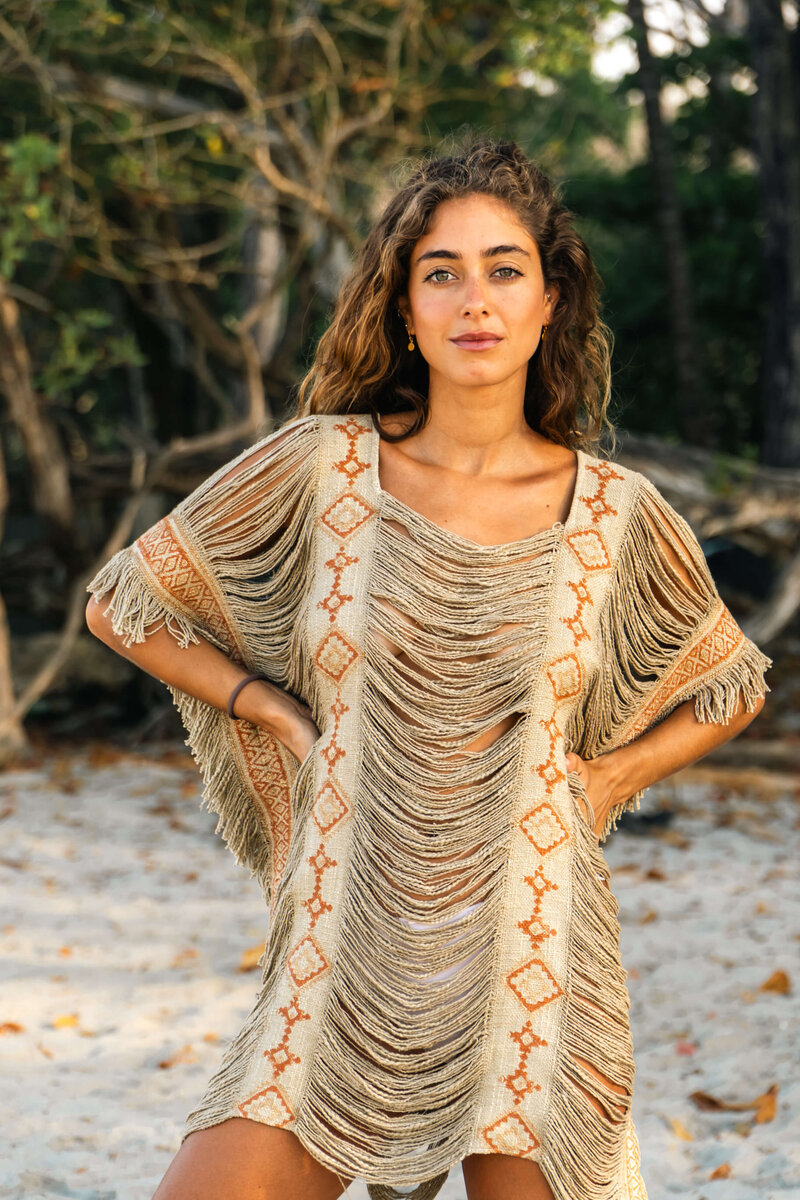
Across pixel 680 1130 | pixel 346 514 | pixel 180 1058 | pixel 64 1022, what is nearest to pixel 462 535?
pixel 346 514

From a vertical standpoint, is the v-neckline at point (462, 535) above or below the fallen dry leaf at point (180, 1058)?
above

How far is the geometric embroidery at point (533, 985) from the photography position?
220cm

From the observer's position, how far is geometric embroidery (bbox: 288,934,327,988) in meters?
2.22

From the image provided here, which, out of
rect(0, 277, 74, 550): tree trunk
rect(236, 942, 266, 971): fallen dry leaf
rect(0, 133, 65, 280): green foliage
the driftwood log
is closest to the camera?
rect(236, 942, 266, 971): fallen dry leaf

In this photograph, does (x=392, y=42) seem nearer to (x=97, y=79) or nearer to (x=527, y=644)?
(x=97, y=79)

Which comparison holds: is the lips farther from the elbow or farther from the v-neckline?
the elbow

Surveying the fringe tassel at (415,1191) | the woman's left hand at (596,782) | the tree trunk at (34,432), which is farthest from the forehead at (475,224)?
the tree trunk at (34,432)

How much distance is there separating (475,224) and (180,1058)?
114 inches

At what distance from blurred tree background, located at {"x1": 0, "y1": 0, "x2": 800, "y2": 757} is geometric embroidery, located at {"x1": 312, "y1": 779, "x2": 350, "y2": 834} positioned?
566 centimetres

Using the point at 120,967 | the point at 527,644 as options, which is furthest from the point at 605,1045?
the point at 120,967

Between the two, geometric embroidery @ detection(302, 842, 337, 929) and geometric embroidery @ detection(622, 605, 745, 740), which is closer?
geometric embroidery @ detection(302, 842, 337, 929)

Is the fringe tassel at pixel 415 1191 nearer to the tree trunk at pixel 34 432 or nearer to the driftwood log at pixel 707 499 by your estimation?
the driftwood log at pixel 707 499

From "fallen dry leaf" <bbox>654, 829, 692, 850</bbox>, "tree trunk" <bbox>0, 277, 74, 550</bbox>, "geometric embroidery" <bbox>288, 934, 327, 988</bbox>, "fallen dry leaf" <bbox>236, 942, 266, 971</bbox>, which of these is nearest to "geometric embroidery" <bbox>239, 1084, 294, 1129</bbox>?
"geometric embroidery" <bbox>288, 934, 327, 988</bbox>

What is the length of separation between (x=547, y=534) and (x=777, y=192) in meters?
8.48
